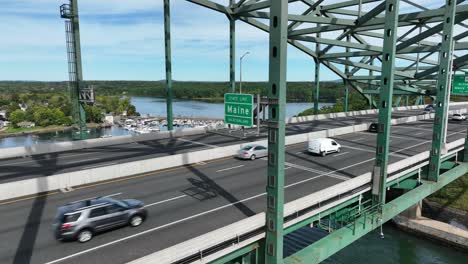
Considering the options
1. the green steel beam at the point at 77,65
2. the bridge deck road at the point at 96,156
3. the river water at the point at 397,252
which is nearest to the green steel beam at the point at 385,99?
the river water at the point at 397,252

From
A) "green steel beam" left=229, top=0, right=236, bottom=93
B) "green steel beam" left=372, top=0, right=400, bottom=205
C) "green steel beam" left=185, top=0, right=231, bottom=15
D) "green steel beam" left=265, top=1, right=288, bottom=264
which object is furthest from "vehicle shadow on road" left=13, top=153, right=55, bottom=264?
"green steel beam" left=229, top=0, right=236, bottom=93

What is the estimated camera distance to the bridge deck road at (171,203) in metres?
11.4

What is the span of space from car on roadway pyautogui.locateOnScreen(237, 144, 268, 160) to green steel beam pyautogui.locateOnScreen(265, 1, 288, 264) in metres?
13.1

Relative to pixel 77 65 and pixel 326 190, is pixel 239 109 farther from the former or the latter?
pixel 77 65

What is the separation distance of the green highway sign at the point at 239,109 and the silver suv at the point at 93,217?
6.38 m

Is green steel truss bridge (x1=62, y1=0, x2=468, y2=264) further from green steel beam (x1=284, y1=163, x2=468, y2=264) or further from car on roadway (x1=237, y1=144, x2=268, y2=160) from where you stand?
car on roadway (x1=237, y1=144, x2=268, y2=160)

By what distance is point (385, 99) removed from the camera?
18.1m

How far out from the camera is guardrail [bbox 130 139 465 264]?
10009 millimetres

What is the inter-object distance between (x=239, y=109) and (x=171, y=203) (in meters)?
6.00

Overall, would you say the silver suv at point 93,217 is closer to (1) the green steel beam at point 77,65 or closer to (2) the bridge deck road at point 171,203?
(2) the bridge deck road at point 171,203

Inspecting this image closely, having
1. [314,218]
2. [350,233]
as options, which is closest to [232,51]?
[314,218]

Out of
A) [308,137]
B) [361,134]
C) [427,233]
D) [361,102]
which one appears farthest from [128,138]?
[361,102]

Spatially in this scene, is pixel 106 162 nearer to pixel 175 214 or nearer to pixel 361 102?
pixel 175 214

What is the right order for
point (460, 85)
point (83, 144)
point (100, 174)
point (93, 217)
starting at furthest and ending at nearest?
point (460, 85) < point (83, 144) < point (100, 174) < point (93, 217)
